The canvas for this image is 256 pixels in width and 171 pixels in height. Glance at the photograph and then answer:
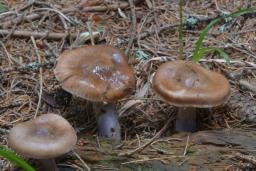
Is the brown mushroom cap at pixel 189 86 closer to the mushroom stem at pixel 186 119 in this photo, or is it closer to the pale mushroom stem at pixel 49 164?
the mushroom stem at pixel 186 119

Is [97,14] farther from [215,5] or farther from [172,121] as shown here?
[172,121]

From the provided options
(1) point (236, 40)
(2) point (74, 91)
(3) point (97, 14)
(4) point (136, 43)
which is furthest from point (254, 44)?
(2) point (74, 91)

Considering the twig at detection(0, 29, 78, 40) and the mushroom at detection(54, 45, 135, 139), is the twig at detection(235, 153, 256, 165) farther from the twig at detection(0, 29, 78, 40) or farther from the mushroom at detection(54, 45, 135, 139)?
the twig at detection(0, 29, 78, 40)

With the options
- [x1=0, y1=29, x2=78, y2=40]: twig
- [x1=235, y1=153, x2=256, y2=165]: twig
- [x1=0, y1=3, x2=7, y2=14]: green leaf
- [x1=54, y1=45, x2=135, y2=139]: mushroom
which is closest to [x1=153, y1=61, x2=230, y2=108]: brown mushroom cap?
[x1=54, y1=45, x2=135, y2=139]: mushroom

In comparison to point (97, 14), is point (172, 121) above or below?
below

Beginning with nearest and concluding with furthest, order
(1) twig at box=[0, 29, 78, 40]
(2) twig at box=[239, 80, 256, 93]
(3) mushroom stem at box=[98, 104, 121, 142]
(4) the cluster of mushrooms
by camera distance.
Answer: (4) the cluster of mushrooms, (3) mushroom stem at box=[98, 104, 121, 142], (2) twig at box=[239, 80, 256, 93], (1) twig at box=[0, 29, 78, 40]

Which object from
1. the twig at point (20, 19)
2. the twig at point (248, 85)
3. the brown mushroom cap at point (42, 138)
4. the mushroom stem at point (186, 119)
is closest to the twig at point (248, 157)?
the mushroom stem at point (186, 119)

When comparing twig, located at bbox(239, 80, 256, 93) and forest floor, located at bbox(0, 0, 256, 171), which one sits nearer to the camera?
forest floor, located at bbox(0, 0, 256, 171)

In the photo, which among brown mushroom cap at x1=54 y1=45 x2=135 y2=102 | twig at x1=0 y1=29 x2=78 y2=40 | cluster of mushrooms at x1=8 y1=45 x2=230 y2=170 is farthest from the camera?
twig at x1=0 y1=29 x2=78 y2=40

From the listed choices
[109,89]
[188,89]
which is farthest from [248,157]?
[109,89]
